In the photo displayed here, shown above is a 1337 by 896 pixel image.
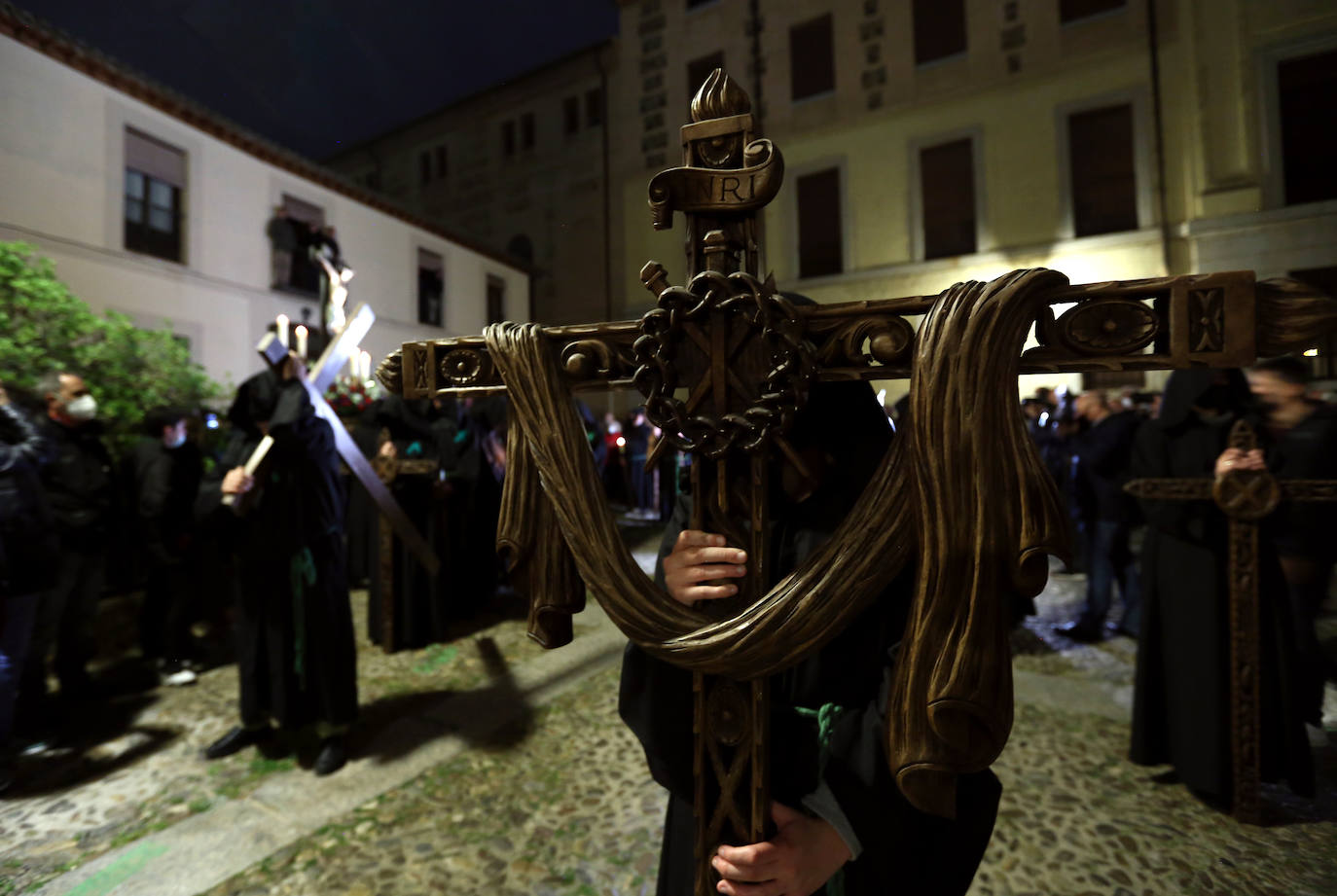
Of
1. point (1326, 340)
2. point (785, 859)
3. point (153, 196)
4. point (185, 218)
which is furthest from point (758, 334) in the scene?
point (185, 218)

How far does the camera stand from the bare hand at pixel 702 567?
90 centimetres

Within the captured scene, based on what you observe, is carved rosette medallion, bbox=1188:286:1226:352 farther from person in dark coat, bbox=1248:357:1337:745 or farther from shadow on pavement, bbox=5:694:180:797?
shadow on pavement, bbox=5:694:180:797

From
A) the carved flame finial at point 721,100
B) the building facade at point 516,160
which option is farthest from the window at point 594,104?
the carved flame finial at point 721,100

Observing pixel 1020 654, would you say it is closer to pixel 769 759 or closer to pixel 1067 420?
pixel 1067 420

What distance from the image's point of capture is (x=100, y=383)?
4.72 m

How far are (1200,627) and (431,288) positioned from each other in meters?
5.20

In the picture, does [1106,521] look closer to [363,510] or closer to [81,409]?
[363,510]

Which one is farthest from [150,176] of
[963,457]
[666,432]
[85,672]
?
[963,457]

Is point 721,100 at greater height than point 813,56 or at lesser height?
lesser

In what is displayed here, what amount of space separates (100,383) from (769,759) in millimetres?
6204

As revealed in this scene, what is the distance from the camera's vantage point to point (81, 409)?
11.6 feet

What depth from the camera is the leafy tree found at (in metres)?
3.15

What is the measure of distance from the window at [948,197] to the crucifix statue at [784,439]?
1488 millimetres

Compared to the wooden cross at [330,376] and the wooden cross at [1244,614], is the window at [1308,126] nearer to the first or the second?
the wooden cross at [1244,614]
